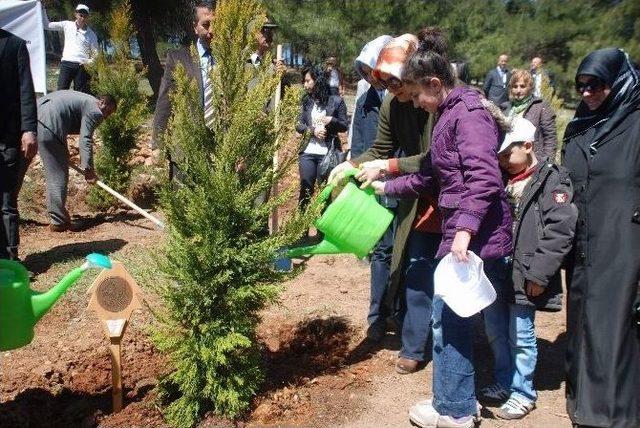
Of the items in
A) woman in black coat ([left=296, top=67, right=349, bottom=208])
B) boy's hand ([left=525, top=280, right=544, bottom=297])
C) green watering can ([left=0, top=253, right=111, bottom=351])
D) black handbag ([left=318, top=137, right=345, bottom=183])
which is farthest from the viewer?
woman in black coat ([left=296, top=67, right=349, bottom=208])

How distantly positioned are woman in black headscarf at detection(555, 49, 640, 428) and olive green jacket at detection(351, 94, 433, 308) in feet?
2.88

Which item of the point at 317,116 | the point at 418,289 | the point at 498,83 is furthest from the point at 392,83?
the point at 498,83

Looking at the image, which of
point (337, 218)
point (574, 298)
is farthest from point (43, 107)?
point (574, 298)

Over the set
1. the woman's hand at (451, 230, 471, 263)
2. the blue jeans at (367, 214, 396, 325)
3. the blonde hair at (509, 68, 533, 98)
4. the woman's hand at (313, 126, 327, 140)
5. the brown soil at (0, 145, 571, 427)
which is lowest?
the brown soil at (0, 145, 571, 427)

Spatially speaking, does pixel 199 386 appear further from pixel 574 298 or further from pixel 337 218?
pixel 574 298

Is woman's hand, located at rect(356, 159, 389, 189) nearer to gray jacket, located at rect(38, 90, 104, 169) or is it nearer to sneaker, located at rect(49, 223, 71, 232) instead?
gray jacket, located at rect(38, 90, 104, 169)

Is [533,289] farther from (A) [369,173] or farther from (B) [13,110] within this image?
(B) [13,110]

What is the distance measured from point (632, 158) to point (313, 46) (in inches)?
609

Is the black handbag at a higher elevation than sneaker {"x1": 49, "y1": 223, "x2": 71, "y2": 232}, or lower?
higher

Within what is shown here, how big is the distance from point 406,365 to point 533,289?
1.01 metres

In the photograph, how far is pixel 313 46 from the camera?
Answer: 57.0ft

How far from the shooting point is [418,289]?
3.54 m

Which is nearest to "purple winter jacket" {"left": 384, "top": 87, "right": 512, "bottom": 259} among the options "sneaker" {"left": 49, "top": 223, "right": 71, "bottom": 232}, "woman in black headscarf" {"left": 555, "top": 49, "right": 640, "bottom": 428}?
"woman in black headscarf" {"left": 555, "top": 49, "right": 640, "bottom": 428}

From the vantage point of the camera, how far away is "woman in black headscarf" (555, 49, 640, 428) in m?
2.70
